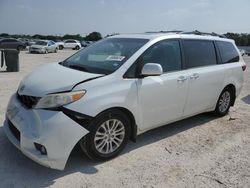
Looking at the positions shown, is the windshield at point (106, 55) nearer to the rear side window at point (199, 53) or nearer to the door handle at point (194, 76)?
the rear side window at point (199, 53)

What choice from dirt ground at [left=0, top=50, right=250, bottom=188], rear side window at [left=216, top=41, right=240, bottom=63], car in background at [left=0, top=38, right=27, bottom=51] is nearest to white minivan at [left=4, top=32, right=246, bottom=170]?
dirt ground at [left=0, top=50, right=250, bottom=188]

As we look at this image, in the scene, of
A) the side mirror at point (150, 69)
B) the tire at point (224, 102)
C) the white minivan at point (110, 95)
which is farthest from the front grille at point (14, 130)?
the tire at point (224, 102)

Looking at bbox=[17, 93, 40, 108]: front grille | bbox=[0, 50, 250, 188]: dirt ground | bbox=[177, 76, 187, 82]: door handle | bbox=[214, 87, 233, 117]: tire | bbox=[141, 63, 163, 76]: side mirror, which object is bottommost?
bbox=[0, 50, 250, 188]: dirt ground

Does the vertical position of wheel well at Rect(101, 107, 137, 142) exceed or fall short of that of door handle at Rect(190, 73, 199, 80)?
it falls short

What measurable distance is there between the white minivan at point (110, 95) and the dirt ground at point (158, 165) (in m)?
0.25

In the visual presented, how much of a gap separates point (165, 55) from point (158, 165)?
167cm

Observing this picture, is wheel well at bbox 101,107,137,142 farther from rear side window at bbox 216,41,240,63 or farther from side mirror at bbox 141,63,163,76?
rear side window at bbox 216,41,240,63

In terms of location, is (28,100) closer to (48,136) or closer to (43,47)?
(48,136)

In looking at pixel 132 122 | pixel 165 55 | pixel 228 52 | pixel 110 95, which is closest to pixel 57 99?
pixel 110 95

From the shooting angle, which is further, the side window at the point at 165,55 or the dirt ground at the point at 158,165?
the side window at the point at 165,55

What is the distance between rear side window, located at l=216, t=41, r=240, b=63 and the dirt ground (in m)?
1.56

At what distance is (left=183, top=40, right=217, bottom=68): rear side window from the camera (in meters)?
4.80

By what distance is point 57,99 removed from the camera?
3309mm

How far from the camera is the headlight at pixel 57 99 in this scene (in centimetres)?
329
